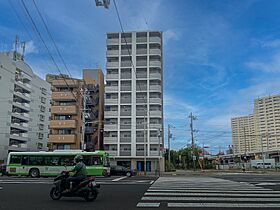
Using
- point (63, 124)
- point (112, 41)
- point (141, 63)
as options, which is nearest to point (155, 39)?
point (141, 63)

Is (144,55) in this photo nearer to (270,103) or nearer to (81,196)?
(270,103)

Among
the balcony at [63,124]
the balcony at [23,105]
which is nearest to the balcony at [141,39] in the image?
the balcony at [63,124]

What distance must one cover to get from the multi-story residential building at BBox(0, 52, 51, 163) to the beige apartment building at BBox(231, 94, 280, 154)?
48895 millimetres

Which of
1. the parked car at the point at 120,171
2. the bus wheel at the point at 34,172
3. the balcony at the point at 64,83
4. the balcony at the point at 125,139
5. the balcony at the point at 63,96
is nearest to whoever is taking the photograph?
the bus wheel at the point at 34,172

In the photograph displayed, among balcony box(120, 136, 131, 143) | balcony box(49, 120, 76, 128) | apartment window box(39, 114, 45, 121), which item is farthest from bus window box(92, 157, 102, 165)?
apartment window box(39, 114, 45, 121)

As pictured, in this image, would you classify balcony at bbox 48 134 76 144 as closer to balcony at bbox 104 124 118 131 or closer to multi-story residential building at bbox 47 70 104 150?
multi-story residential building at bbox 47 70 104 150

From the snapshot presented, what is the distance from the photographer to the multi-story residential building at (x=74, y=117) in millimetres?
58472

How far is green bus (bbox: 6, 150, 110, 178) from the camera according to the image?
27.3m

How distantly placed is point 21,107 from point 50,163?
121 ft

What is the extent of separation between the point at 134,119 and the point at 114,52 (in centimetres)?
1429

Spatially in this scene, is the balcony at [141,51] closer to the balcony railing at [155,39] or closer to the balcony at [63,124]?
the balcony railing at [155,39]

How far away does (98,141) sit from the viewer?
196 ft

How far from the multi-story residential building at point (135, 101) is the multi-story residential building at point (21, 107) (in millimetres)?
17752

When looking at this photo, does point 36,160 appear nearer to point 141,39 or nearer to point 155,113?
point 155,113
